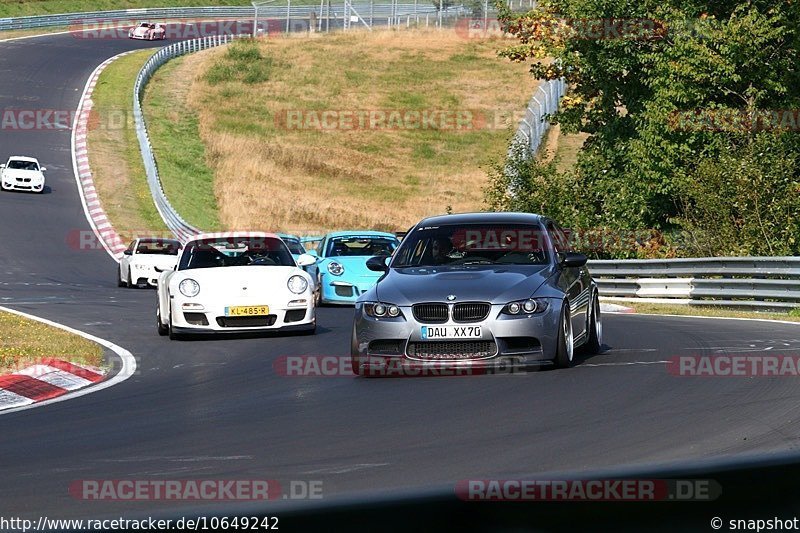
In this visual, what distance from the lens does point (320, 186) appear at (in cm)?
5553

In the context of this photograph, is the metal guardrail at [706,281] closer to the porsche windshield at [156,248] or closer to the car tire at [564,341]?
the car tire at [564,341]

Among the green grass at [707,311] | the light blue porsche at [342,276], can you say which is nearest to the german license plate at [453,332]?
the green grass at [707,311]

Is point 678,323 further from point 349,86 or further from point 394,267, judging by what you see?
point 349,86

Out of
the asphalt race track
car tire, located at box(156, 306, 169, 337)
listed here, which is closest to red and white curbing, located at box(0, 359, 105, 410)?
the asphalt race track

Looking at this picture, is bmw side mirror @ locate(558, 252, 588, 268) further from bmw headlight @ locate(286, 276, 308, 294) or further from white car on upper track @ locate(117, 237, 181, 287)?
white car on upper track @ locate(117, 237, 181, 287)

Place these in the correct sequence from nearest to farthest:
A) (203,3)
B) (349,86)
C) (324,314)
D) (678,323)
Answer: (678,323) → (324,314) → (349,86) → (203,3)

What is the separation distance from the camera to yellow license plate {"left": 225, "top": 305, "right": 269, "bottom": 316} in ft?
53.0

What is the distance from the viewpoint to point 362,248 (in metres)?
25.0

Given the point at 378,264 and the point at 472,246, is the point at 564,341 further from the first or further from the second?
the point at 378,264

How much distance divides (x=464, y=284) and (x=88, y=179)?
39.5 m

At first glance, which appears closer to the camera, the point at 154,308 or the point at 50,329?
the point at 50,329

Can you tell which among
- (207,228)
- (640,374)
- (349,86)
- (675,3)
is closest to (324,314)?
(640,374)

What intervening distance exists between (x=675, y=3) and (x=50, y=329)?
61.8ft

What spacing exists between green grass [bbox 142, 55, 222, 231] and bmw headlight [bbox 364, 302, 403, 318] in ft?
115
